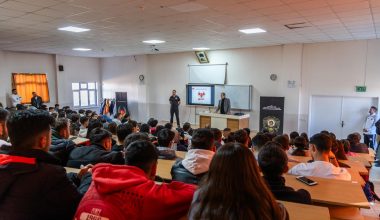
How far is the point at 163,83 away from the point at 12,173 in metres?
10.9

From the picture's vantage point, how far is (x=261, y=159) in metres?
1.99

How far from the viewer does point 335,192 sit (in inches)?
88.0

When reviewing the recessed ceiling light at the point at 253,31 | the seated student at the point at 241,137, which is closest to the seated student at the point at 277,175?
the seated student at the point at 241,137

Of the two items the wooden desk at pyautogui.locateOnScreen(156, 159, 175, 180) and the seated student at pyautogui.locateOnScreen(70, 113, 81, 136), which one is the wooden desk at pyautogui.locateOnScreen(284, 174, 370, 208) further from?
the seated student at pyautogui.locateOnScreen(70, 113, 81, 136)

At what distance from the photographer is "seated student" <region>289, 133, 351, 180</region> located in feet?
8.75

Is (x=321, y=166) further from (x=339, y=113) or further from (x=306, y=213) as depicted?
(x=339, y=113)

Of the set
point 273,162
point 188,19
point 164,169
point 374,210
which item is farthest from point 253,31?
point 273,162

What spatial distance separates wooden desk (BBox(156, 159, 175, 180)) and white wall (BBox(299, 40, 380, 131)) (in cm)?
687

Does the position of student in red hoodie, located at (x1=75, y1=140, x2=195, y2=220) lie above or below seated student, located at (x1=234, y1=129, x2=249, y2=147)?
above

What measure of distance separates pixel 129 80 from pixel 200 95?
4.04 metres

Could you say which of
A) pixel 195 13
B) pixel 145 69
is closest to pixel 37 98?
pixel 145 69

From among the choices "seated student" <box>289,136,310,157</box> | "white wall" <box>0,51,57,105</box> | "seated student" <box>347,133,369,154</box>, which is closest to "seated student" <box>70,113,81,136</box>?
"seated student" <box>289,136,310,157</box>

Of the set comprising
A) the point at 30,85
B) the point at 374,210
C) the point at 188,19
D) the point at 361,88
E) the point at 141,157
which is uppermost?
the point at 188,19

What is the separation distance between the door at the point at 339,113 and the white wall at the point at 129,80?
23.4 ft
